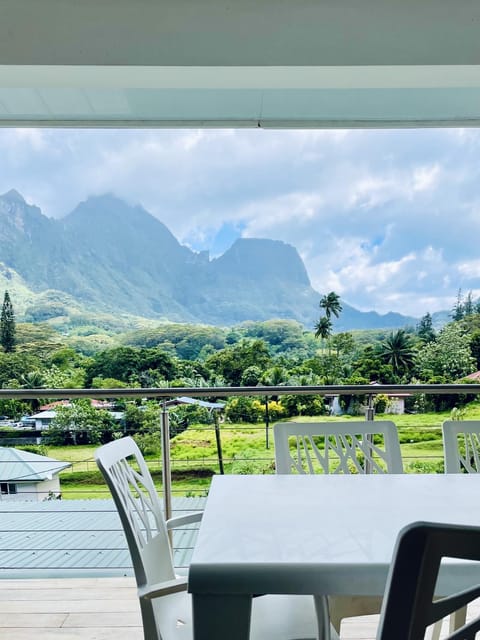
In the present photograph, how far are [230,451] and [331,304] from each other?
9.75 feet

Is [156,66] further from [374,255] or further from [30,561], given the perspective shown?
[374,255]

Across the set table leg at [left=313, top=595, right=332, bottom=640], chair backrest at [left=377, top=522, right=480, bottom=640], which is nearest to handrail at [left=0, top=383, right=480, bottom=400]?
table leg at [left=313, top=595, right=332, bottom=640]

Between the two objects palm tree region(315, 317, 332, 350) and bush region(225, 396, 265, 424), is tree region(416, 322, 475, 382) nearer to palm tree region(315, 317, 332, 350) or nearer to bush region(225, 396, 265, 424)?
palm tree region(315, 317, 332, 350)

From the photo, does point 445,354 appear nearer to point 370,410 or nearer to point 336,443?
point 370,410

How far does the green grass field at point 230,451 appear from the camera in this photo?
805cm

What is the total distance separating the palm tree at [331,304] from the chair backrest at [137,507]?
7.44 metres

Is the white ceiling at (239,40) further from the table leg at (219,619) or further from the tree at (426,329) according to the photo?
the tree at (426,329)

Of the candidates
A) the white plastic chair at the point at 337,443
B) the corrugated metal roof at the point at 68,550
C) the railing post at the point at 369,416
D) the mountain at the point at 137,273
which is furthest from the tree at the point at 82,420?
the white plastic chair at the point at 337,443

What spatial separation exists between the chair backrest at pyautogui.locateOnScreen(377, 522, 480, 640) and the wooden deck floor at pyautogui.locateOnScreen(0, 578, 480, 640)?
133 cm

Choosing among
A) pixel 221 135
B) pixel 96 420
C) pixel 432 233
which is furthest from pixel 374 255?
pixel 96 420

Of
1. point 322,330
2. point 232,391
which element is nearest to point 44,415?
point 322,330

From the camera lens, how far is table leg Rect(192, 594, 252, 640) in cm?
80

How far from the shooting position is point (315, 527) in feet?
3.28

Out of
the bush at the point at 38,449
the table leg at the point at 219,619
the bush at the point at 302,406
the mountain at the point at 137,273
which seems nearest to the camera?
the table leg at the point at 219,619
